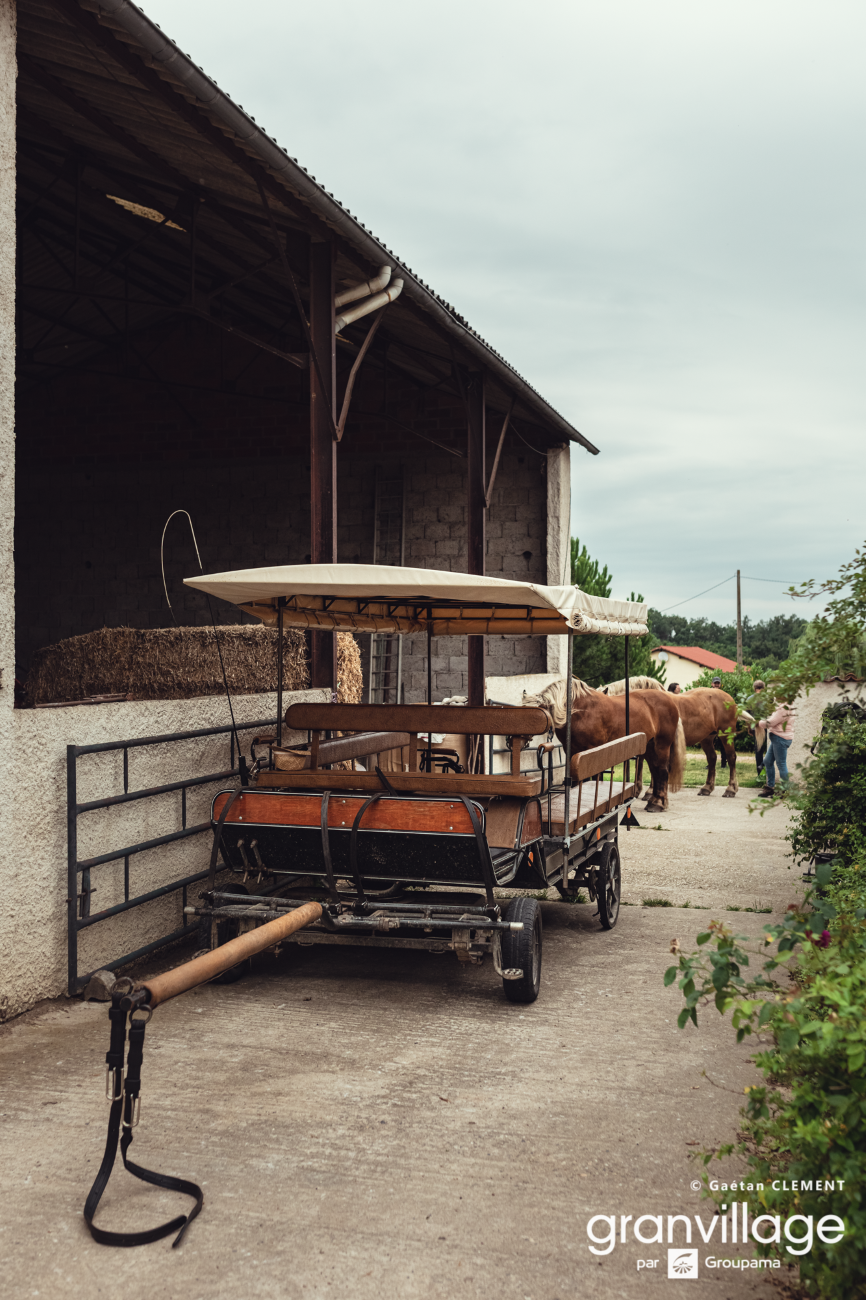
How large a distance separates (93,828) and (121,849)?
27 cm

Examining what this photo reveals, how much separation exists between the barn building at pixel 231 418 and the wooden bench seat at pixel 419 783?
2861 mm

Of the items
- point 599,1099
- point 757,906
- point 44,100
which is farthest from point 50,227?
point 599,1099

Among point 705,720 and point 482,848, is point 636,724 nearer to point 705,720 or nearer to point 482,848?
point 705,720

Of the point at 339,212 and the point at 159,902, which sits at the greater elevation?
the point at 339,212

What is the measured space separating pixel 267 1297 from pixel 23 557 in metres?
16.3

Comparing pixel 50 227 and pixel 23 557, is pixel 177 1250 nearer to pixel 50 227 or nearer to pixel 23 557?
pixel 50 227

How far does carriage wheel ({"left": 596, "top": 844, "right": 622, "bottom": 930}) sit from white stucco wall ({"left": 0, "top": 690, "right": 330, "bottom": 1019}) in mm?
2618

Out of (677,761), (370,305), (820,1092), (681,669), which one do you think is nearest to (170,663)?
(370,305)

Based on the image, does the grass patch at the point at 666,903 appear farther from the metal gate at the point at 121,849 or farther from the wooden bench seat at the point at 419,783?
the metal gate at the point at 121,849

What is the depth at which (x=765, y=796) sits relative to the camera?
14586 millimetres

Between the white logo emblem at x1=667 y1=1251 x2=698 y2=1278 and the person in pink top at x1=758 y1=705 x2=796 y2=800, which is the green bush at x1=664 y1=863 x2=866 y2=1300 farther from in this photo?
the person in pink top at x1=758 y1=705 x2=796 y2=800

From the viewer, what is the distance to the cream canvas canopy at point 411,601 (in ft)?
17.3

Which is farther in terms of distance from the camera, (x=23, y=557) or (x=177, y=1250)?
(x=23, y=557)

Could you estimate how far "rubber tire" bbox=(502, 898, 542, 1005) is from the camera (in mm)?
5051
